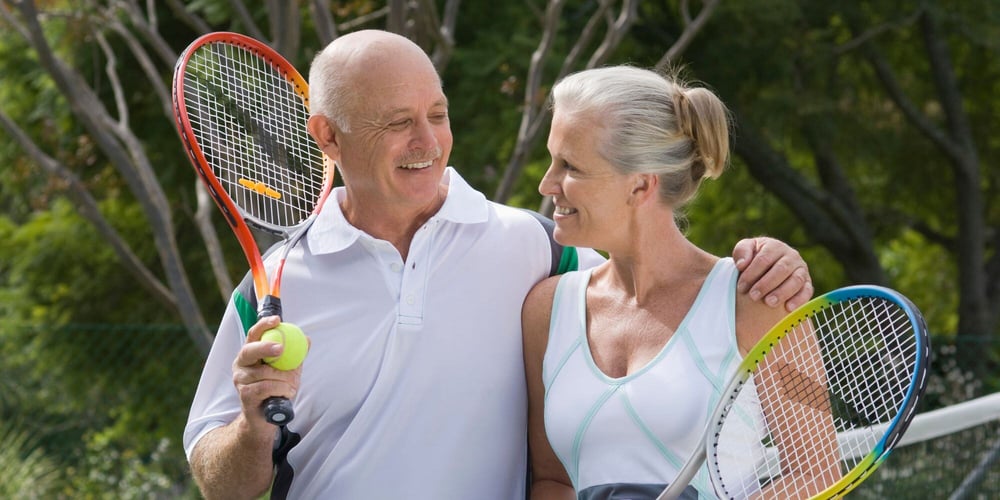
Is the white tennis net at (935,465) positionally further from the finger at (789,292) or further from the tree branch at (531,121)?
the finger at (789,292)

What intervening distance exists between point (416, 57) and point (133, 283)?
686 cm

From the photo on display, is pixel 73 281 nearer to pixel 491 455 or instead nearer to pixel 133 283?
pixel 133 283

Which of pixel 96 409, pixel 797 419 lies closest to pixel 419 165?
pixel 797 419

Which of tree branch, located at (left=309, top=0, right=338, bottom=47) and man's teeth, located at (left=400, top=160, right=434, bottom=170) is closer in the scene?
man's teeth, located at (left=400, top=160, right=434, bottom=170)

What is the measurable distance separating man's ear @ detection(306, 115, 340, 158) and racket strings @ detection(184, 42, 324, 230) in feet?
0.59

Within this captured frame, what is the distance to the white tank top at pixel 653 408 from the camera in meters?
2.68

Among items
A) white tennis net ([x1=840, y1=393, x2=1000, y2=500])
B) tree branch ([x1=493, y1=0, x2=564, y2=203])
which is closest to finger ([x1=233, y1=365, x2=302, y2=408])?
tree branch ([x1=493, y1=0, x2=564, y2=203])

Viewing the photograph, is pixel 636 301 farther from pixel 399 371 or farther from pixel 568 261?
pixel 399 371

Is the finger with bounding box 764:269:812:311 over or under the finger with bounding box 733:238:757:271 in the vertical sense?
under

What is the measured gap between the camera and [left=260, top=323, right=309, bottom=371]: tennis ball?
8.35ft

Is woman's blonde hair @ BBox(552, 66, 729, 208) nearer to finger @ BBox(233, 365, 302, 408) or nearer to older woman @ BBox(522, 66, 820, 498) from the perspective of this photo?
older woman @ BBox(522, 66, 820, 498)

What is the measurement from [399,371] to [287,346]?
0.43 metres

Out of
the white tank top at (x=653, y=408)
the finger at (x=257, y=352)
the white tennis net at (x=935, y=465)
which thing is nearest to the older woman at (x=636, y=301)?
the white tank top at (x=653, y=408)

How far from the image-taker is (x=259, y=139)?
3.31m
